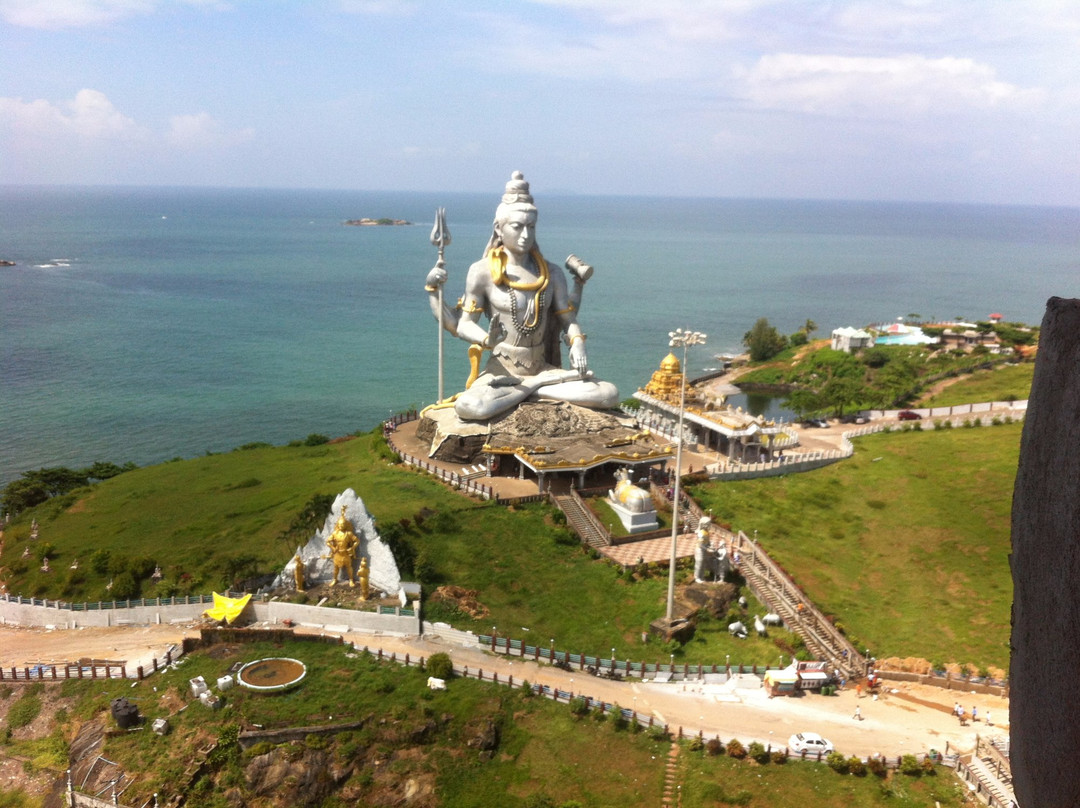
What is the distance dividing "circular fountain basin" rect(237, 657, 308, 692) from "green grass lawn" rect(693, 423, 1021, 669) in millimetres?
14841

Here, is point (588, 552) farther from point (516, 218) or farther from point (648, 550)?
point (516, 218)

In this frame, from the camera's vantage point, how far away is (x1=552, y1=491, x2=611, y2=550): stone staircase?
1120 inches

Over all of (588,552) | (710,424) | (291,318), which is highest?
(710,424)

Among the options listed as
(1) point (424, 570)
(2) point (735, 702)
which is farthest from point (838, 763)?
(1) point (424, 570)

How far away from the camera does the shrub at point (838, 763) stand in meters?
18.0

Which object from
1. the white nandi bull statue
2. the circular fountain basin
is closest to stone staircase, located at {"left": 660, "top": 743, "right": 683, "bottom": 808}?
the circular fountain basin

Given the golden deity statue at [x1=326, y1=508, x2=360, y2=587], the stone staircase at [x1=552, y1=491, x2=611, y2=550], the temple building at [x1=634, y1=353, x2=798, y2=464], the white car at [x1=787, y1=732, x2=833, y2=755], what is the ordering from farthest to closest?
the temple building at [x1=634, y1=353, x2=798, y2=464]
the stone staircase at [x1=552, y1=491, x2=611, y2=550]
the golden deity statue at [x1=326, y1=508, x2=360, y2=587]
the white car at [x1=787, y1=732, x2=833, y2=755]

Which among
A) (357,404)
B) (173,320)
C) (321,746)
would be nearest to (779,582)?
(321,746)

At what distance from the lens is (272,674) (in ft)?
68.3

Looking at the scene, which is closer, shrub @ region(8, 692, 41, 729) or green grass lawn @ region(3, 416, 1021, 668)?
shrub @ region(8, 692, 41, 729)

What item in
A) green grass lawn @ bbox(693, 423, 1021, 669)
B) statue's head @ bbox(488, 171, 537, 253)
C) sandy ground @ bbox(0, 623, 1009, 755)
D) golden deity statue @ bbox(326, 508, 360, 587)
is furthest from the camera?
statue's head @ bbox(488, 171, 537, 253)

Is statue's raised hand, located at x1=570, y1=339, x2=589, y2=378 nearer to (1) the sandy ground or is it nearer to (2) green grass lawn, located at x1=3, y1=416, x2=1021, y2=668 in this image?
(2) green grass lawn, located at x1=3, y1=416, x2=1021, y2=668

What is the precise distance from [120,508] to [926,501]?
30.4 m

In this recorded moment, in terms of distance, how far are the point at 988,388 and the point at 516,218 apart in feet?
107
